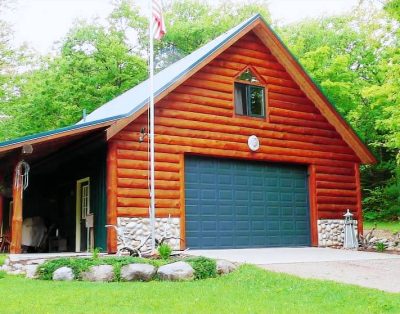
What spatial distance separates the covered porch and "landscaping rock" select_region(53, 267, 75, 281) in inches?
119

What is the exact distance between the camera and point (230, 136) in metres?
14.8

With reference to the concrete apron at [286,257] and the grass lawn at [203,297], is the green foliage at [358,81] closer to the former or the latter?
the concrete apron at [286,257]

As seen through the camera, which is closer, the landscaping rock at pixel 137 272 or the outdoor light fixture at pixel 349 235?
the landscaping rock at pixel 137 272

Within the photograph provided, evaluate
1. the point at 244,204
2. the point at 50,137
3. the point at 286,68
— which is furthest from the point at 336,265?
the point at 286,68

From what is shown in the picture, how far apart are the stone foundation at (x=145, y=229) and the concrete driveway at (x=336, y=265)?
4.25 feet

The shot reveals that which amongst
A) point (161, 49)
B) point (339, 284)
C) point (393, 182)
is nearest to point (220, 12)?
point (161, 49)

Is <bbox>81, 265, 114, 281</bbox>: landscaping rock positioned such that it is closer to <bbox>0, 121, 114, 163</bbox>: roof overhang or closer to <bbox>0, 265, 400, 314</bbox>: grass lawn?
<bbox>0, 265, 400, 314</bbox>: grass lawn

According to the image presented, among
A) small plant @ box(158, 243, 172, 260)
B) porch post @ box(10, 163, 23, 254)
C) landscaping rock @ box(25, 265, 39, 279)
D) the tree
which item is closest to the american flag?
porch post @ box(10, 163, 23, 254)

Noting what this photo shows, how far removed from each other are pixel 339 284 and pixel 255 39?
366 inches

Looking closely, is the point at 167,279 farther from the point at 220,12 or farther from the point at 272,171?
the point at 220,12

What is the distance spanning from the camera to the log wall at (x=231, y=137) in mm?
13258

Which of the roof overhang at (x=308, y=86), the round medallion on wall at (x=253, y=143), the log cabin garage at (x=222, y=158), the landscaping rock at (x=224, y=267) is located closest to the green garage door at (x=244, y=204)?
the log cabin garage at (x=222, y=158)

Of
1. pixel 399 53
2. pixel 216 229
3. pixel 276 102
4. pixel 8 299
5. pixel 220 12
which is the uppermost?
pixel 220 12

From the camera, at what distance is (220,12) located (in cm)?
3688
